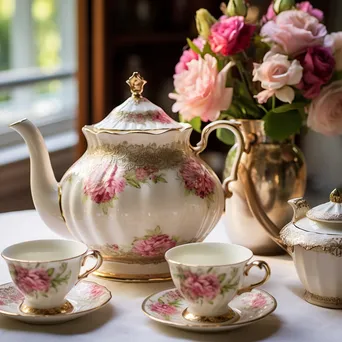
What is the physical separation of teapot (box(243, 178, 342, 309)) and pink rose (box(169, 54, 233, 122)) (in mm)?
272

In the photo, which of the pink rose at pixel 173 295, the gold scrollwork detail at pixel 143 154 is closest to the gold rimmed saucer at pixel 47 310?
the pink rose at pixel 173 295

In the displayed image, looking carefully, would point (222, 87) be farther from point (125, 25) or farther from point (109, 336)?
point (125, 25)

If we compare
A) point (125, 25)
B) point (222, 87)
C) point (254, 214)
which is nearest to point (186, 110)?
point (222, 87)

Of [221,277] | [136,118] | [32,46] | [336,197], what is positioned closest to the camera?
[221,277]

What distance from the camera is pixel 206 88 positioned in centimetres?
118

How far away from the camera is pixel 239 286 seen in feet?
2.91

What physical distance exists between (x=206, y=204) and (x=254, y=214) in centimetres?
15

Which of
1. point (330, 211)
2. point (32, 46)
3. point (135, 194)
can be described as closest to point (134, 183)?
point (135, 194)

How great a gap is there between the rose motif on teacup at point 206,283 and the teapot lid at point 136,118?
0.27 m

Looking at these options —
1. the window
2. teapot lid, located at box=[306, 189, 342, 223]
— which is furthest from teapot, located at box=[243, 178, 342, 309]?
the window

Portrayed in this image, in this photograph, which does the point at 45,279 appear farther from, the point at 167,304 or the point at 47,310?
the point at 167,304

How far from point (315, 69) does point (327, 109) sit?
0.07 meters

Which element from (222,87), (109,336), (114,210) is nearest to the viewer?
(109,336)

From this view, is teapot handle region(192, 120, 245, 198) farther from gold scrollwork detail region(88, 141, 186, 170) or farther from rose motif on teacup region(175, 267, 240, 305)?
rose motif on teacup region(175, 267, 240, 305)
